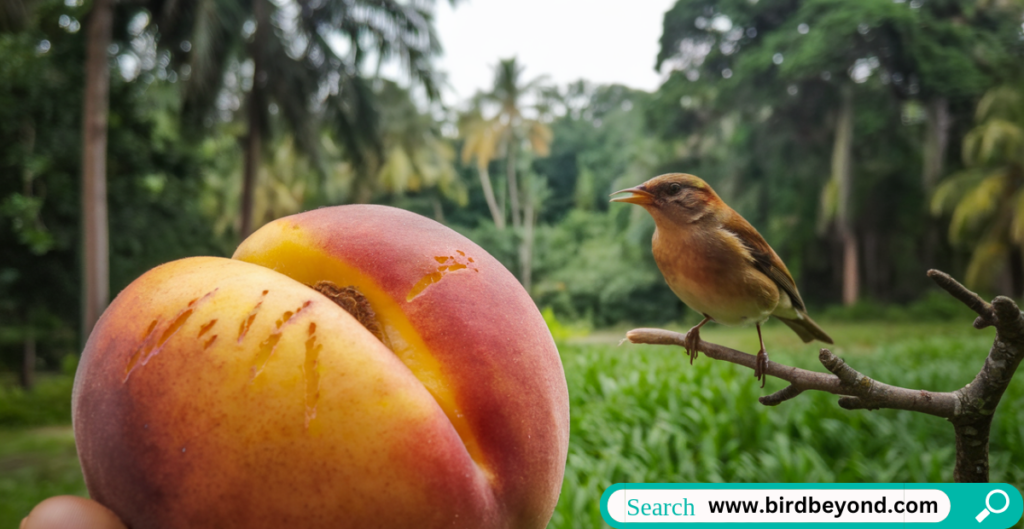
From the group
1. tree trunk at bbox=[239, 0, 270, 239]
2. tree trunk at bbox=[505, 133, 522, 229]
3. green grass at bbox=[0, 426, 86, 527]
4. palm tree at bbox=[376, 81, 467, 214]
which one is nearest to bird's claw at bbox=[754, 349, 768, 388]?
tree trunk at bbox=[239, 0, 270, 239]

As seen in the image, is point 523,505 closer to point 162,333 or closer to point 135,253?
point 162,333

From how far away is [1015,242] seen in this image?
69.6 inches

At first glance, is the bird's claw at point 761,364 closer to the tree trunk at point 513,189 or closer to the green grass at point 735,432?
the green grass at point 735,432

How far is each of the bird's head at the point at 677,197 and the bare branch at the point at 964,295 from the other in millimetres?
85

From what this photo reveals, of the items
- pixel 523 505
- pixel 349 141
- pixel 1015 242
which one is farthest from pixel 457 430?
pixel 349 141

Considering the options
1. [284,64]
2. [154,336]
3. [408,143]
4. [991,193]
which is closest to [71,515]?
[154,336]

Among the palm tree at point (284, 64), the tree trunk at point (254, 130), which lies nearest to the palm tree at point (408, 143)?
the palm tree at point (284, 64)

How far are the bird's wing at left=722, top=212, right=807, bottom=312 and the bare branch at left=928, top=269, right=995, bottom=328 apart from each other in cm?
7

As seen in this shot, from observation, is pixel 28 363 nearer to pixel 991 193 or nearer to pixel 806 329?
pixel 806 329

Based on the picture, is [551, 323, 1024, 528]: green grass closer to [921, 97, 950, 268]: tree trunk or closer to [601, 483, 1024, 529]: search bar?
[921, 97, 950, 268]: tree trunk

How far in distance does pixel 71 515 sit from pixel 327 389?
0.50ft

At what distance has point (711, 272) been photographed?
25cm

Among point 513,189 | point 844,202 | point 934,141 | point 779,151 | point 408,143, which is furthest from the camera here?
point 408,143

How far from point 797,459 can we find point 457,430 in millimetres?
1578
